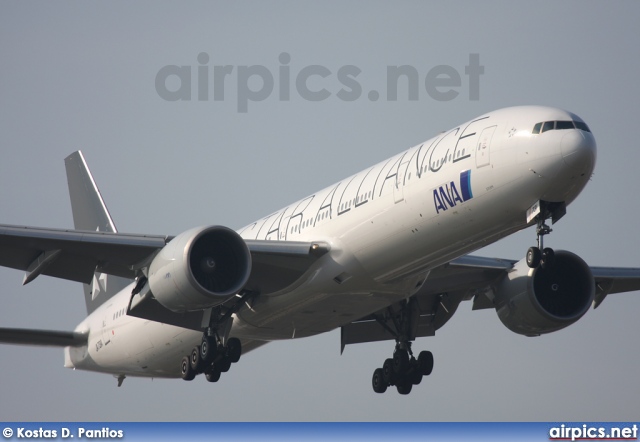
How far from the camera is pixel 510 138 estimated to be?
28.1 metres

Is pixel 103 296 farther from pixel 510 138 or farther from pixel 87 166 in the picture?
pixel 510 138

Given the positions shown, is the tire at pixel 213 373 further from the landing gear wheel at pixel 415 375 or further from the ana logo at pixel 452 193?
the ana logo at pixel 452 193

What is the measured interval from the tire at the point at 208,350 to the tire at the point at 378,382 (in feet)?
23.0

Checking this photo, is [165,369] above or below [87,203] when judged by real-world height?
below

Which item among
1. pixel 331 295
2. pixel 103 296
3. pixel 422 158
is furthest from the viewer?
pixel 103 296

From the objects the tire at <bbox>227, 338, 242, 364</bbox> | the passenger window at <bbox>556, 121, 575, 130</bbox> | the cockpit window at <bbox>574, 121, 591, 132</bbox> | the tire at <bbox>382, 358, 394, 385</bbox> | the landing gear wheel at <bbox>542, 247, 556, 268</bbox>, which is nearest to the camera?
the passenger window at <bbox>556, 121, 575, 130</bbox>

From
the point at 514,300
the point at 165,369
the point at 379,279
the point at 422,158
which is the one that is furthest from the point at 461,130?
the point at 165,369

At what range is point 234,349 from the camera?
114 ft

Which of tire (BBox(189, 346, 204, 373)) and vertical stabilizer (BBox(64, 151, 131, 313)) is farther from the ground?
vertical stabilizer (BBox(64, 151, 131, 313))

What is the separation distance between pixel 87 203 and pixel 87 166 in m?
1.64

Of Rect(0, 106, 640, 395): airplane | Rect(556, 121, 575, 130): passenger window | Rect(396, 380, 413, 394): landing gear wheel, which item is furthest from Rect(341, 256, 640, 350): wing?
Rect(556, 121, 575, 130): passenger window

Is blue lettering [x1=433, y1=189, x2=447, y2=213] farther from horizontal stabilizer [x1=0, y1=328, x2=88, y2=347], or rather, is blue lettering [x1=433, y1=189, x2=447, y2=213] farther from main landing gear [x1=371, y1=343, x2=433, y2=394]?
horizontal stabilizer [x1=0, y1=328, x2=88, y2=347]

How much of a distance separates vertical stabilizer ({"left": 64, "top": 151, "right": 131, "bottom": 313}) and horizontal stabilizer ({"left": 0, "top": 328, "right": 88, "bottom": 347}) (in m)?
2.50

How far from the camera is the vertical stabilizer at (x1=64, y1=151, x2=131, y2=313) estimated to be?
4369 centimetres
